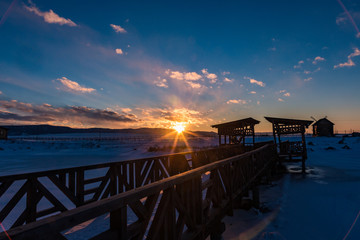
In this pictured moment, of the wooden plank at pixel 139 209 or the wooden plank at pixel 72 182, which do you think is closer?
the wooden plank at pixel 139 209

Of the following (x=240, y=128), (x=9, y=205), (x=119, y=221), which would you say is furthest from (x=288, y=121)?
(x=9, y=205)

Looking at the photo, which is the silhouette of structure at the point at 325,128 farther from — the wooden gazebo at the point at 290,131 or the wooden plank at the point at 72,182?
the wooden plank at the point at 72,182

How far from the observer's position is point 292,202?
8570 millimetres

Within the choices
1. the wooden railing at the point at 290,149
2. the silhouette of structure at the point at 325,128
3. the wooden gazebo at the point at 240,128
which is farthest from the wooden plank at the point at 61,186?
the silhouette of structure at the point at 325,128

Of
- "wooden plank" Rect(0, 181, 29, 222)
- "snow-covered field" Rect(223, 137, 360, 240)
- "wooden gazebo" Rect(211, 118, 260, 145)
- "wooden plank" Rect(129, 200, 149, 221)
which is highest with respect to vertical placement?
"wooden gazebo" Rect(211, 118, 260, 145)

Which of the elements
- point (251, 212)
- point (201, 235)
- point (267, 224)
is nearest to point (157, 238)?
point (201, 235)

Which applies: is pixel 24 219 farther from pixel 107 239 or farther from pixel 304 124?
pixel 304 124

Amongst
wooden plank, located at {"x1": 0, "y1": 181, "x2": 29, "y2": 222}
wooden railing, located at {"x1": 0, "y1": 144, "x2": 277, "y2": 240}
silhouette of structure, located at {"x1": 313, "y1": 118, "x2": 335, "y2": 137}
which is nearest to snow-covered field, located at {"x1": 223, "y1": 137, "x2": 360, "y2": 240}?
wooden railing, located at {"x1": 0, "y1": 144, "x2": 277, "y2": 240}

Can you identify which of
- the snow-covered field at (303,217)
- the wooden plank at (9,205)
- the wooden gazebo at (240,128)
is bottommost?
the snow-covered field at (303,217)

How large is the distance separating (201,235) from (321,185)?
37.3 feet

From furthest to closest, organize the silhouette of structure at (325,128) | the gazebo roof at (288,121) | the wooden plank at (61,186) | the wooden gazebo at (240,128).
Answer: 1. the silhouette of structure at (325,128)
2. the wooden gazebo at (240,128)
3. the gazebo roof at (288,121)
4. the wooden plank at (61,186)

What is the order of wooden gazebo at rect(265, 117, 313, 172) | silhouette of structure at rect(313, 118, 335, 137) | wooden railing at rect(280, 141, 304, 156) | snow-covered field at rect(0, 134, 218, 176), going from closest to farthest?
wooden railing at rect(280, 141, 304, 156) → wooden gazebo at rect(265, 117, 313, 172) → snow-covered field at rect(0, 134, 218, 176) → silhouette of structure at rect(313, 118, 335, 137)

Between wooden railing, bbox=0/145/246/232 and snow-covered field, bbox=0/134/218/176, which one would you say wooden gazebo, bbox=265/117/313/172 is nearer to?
wooden railing, bbox=0/145/246/232

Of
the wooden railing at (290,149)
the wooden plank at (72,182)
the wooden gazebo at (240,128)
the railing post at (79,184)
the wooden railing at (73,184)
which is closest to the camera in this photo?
the wooden railing at (73,184)
